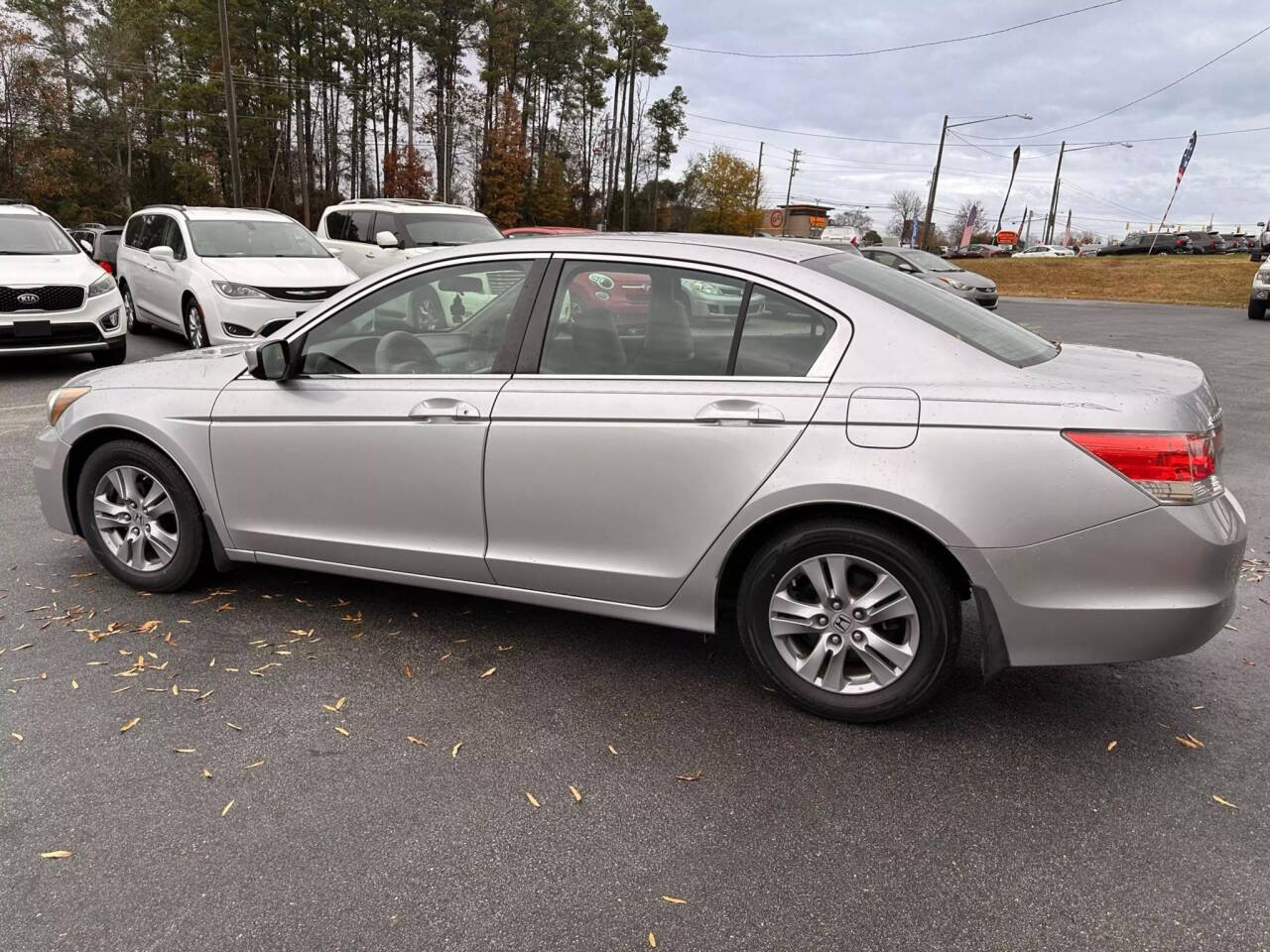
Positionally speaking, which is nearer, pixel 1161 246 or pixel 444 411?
pixel 444 411

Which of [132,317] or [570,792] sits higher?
[570,792]

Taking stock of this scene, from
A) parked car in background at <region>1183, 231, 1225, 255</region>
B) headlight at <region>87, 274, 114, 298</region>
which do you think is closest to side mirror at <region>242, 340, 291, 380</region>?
headlight at <region>87, 274, 114, 298</region>

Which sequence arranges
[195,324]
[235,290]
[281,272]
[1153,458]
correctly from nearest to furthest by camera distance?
[1153,458]
[235,290]
[281,272]
[195,324]

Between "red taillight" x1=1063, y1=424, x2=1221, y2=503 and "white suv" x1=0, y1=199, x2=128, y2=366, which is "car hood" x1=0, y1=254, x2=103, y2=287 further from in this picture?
"red taillight" x1=1063, y1=424, x2=1221, y2=503

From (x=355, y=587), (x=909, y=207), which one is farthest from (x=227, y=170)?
(x=909, y=207)

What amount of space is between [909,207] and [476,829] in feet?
391

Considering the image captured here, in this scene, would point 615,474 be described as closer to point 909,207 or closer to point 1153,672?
point 1153,672

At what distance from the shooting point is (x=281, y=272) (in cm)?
1073

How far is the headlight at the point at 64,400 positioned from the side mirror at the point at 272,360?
41.9 inches

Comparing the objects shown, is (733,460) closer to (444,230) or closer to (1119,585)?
(1119,585)

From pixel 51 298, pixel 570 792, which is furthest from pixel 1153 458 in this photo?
pixel 51 298

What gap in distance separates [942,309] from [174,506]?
11.2 ft

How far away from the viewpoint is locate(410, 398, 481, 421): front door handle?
3.48m

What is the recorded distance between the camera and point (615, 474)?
3271mm
